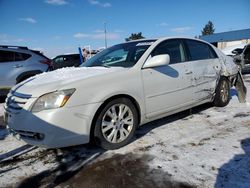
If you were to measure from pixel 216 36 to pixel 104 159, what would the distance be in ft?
202

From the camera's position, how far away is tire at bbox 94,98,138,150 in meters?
3.78

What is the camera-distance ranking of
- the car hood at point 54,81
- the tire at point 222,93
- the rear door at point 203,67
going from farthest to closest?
the tire at point 222,93 → the rear door at point 203,67 → the car hood at point 54,81

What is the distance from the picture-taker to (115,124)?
3949 mm

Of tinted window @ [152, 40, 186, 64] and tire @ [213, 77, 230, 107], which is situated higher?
tinted window @ [152, 40, 186, 64]

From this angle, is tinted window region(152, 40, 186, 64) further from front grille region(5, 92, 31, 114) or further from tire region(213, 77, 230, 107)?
front grille region(5, 92, 31, 114)

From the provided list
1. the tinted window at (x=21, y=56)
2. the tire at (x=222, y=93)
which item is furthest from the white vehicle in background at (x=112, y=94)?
the tinted window at (x=21, y=56)

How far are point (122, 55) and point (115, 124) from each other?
136cm

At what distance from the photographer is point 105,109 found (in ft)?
12.4

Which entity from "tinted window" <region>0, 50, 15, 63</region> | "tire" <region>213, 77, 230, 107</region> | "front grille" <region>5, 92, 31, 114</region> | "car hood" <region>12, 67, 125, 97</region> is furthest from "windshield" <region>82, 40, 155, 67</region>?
"tinted window" <region>0, 50, 15, 63</region>

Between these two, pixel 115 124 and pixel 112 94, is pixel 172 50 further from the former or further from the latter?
pixel 115 124

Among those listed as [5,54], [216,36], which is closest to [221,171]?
[5,54]

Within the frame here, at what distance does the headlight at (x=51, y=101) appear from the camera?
3.45 meters

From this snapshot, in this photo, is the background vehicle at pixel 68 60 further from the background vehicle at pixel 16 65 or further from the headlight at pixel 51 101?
the headlight at pixel 51 101

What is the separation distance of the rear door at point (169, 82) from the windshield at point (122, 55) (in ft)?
0.74
